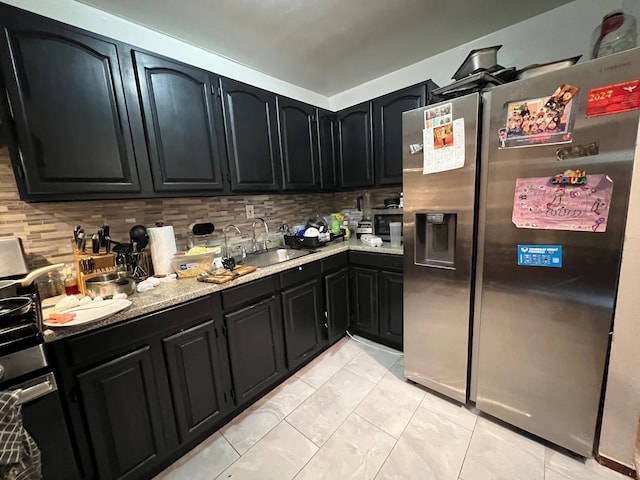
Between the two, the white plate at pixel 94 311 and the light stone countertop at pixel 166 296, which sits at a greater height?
the white plate at pixel 94 311

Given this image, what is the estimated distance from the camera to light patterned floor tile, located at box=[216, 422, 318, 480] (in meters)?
1.22

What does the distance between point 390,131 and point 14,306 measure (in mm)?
2404

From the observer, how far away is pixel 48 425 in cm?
91

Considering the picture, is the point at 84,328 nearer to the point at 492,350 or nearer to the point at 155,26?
the point at 155,26

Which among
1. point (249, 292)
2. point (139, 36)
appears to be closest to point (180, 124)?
point (139, 36)

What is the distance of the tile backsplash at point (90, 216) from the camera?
1235 millimetres

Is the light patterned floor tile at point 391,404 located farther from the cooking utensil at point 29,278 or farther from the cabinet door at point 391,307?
the cooking utensil at point 29,278

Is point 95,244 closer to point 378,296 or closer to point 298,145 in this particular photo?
point 298,145

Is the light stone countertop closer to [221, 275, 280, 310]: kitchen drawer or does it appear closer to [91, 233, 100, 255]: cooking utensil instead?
[221, 275, 280, 310]: kitchen drawer

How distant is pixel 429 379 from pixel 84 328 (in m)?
1.87

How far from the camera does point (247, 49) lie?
1.87 m

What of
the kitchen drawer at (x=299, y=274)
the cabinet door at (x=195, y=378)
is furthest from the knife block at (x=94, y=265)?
the kitchen drawer at (x=299, y=274)

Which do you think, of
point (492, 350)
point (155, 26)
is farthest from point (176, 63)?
point (492, 350)

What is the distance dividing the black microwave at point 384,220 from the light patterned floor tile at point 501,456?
4.62ft
